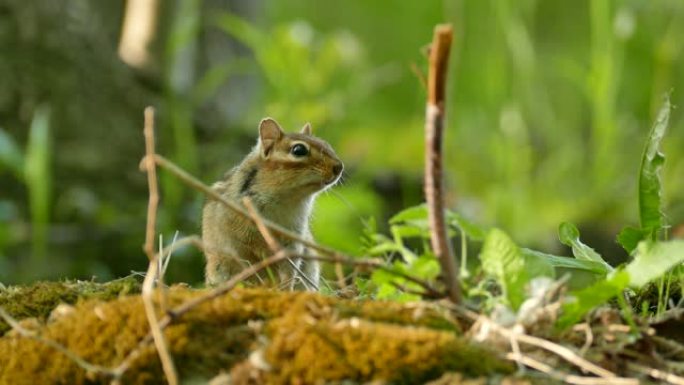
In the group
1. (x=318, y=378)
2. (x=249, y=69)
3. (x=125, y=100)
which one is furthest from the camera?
(x=249, y=69)

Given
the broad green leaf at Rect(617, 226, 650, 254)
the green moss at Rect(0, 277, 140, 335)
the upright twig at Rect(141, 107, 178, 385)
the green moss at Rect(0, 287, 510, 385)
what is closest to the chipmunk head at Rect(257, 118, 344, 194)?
the green moss at Rect(0, 277, 140, 335)

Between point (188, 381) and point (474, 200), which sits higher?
point (188, 381)

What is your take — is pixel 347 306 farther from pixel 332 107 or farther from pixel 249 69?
pixel 249 69

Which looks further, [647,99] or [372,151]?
[647,99]

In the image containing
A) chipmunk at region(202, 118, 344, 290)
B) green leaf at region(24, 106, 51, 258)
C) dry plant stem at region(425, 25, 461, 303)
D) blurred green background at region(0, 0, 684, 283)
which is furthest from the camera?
blurred green background at region(0, 0, 684, 283)

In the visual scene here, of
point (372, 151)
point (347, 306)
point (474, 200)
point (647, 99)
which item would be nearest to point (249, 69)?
point (372, 151)

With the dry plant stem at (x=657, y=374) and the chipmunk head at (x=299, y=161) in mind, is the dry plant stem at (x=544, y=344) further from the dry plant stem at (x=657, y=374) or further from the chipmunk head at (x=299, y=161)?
the chipmunk head at (x=299, y=161)

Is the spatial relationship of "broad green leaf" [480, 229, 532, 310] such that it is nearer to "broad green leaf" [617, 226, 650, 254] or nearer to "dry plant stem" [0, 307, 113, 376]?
"broad green leaf" [617, 226, 650, 254]
